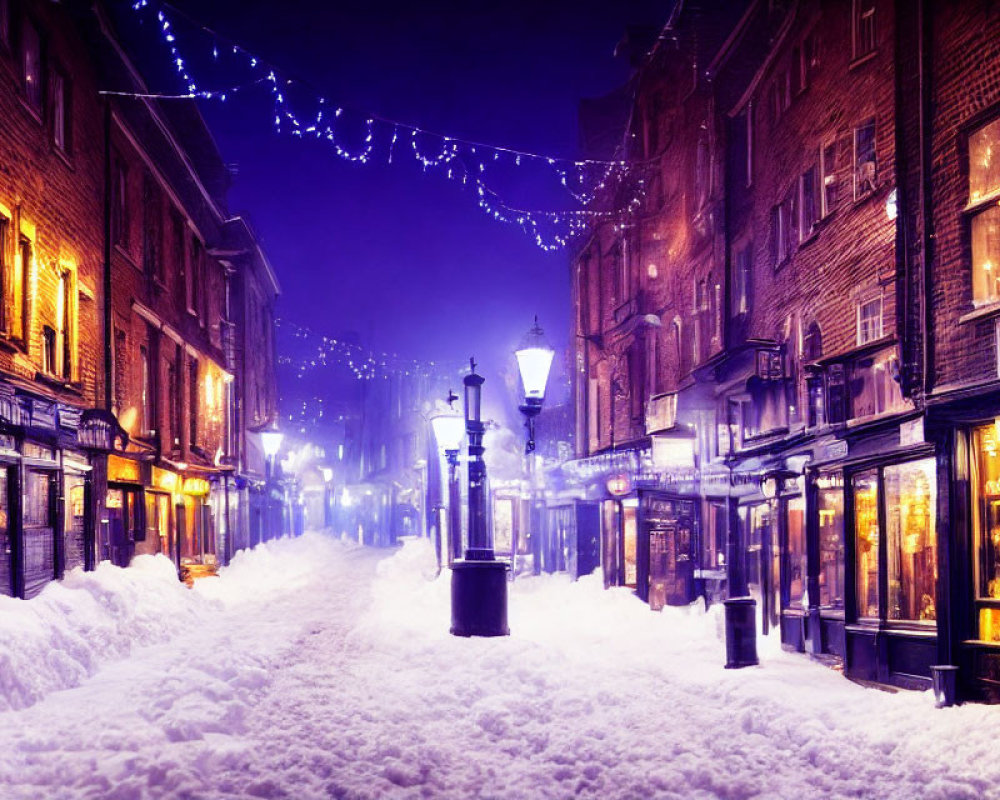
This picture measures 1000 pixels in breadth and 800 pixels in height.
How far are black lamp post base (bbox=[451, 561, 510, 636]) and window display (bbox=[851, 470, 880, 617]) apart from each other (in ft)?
17.3

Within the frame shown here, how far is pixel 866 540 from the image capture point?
44.7 ft

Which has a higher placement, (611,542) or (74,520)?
(74,520)

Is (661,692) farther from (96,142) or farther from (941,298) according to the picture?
(96,142)

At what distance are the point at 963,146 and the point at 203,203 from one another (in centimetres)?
2543

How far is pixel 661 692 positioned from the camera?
1153 centimetres

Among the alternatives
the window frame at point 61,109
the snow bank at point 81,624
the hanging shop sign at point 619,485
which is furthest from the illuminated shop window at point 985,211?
the hanging shop sign at point 619,485

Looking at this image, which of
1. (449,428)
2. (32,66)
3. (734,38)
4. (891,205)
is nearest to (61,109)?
(32,66)

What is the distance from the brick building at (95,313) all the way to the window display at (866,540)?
11409 mm

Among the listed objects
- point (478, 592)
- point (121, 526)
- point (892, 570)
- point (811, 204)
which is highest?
point (811, 204)

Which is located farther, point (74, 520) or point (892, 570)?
point (74, 520)

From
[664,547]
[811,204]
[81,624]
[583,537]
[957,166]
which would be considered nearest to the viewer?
[957,166]

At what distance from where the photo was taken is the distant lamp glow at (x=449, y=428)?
21453 millimetres

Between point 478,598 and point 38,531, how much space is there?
6760mm

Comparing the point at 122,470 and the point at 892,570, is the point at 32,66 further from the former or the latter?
the point at 892,570
